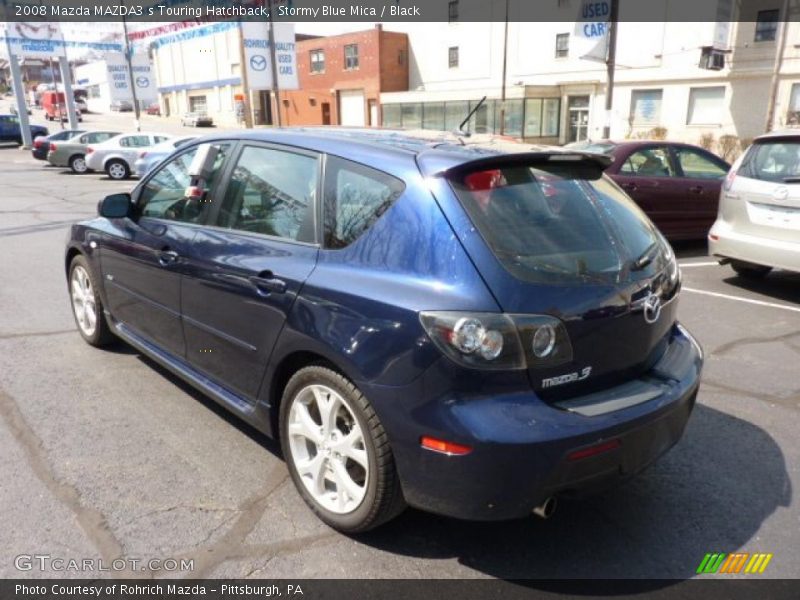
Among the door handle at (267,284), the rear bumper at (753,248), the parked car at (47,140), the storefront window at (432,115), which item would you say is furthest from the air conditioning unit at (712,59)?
the door handle at (267,284)

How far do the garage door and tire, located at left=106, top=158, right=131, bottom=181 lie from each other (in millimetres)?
30613

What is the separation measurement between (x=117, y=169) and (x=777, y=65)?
28.3 m

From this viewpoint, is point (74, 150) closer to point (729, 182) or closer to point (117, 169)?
point (117, 169)

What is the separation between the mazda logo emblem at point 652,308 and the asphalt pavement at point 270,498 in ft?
3.06

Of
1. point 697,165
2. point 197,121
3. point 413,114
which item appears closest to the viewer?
point 697,165

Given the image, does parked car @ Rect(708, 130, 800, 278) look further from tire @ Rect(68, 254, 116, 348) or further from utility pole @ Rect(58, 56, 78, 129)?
utility pole @ Rect(58, 56, 78, 129)

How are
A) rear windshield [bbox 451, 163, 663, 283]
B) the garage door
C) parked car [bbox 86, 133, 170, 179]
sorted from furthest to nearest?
the garage door, parked car [bbox 86, 133, 170, 179], rear windshield [bbox 451, 163, 663, 283]

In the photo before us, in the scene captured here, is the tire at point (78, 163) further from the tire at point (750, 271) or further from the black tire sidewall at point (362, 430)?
the black tire sidewall at point (362, 430)

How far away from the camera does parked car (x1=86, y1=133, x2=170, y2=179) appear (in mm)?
21688

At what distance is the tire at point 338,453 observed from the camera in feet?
8.21

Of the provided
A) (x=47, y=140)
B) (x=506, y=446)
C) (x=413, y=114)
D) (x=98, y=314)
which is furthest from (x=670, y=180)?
(x=413, y=114)

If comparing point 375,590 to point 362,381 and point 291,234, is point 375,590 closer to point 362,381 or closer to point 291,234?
point 362,381

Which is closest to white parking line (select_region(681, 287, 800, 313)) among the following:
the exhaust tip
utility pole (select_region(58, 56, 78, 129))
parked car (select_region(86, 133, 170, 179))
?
the exhaust tip

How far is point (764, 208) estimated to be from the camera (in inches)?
246
